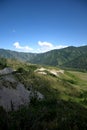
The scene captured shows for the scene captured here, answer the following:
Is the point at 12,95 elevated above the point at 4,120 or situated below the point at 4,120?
below

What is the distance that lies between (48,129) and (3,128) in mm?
2187

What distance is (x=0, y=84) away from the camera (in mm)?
41625

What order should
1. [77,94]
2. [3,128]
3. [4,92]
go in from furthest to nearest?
[77,94], [4,92], [3,128]

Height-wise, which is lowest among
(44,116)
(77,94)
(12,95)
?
(77,94)

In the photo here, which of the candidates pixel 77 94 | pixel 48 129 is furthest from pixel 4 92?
pixel 77 94

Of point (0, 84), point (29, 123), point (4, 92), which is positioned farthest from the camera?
point (0, 84)

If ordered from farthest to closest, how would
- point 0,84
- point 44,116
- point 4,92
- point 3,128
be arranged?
point 0,84 → point 4,92 → point 44,116 → point 3,128

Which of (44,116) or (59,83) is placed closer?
(44,116)

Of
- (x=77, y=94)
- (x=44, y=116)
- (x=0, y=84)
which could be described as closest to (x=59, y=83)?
(x=77, y=94)

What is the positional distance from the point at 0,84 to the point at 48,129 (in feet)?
112

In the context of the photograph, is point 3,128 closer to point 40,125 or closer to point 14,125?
point 14,125

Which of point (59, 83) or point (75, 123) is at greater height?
point (75, 123)

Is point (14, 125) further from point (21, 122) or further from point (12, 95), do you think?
point (12, 95)

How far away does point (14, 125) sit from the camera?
920 cm
